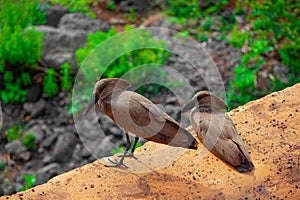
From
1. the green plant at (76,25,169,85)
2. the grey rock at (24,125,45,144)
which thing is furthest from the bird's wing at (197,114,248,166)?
the grey rock at (24,125,45,144)

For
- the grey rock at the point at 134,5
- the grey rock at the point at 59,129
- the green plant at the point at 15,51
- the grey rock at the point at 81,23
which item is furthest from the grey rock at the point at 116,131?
the grey rock at the point at 134,5

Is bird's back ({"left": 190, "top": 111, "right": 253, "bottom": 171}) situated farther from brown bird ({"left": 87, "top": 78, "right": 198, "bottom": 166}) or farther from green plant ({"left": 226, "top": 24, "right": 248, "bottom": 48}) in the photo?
green plant ({"left": 226, "top": 24, "right": 248, "bottom": 48})

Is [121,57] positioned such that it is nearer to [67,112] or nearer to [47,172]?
[67,112]

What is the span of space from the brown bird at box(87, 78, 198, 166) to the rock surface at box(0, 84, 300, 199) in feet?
0.89

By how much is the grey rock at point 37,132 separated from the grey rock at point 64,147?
24cm

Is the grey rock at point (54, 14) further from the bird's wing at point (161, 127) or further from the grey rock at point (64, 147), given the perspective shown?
the bird's wing at point (161, 127)

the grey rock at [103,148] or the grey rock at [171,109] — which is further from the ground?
the grey rock at [171,109]

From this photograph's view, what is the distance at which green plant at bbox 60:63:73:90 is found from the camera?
7249 millimetres

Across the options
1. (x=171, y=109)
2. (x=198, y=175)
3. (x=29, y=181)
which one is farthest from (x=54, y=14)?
(x=198, y=175)

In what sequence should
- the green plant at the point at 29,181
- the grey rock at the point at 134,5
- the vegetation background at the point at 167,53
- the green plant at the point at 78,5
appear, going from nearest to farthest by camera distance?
the green plant at the point at 29,181
the vegetation background at the point at 167,53
the green plant at the point at 78,5
the grey rock at the point at 134,5

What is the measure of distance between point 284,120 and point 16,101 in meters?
4.08

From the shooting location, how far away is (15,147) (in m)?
6.70

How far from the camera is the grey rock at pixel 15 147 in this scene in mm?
6668

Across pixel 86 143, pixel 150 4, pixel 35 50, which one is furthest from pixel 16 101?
pixel 150 4
